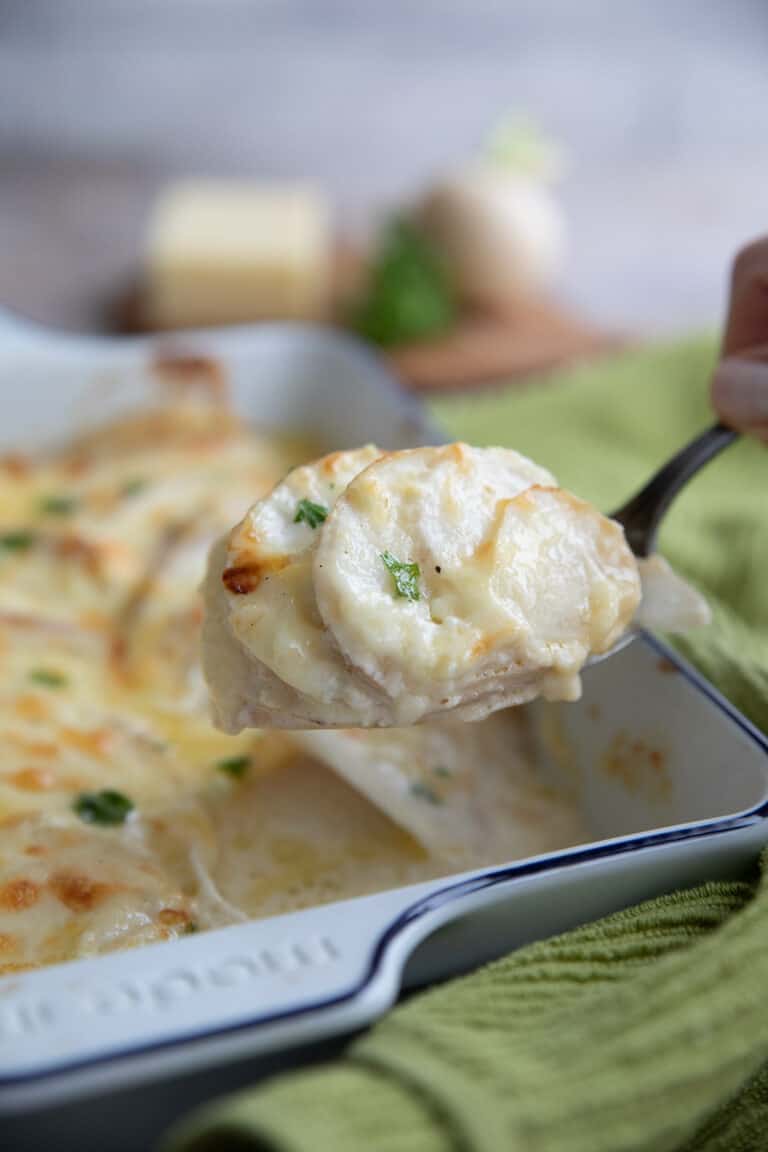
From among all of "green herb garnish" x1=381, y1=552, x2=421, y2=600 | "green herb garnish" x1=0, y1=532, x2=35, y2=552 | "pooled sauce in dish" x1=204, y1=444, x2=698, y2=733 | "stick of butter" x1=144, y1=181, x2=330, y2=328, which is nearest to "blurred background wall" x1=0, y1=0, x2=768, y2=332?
"stick of butter" x1=144, y1=181, x2=330, y2=328

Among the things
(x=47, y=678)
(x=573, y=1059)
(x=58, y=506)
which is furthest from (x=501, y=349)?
(x=573, y=1059)

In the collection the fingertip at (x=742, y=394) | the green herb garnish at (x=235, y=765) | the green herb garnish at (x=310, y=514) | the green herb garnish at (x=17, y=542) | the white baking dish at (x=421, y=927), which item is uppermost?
the fingertip at (x=742, y=394)

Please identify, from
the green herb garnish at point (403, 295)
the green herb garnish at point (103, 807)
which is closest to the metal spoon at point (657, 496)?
the green herb garnish at point (103, 807)

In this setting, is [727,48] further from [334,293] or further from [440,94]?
[334,293]

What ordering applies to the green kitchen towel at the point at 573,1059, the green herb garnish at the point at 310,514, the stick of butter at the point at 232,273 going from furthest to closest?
the stick of butter at the point at 232,273, the green herb garnish at the point at 310,514, the green kitchen towel at the point at 573,1059

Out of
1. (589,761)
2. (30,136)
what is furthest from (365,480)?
(30,136)

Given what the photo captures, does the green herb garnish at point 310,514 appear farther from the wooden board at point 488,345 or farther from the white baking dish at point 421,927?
the wooden board at point 488,345

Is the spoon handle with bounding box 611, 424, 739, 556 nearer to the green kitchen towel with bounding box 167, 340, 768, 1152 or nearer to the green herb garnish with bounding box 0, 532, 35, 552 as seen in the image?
the green kitchen towel with bounding box 167, 340, 768, 1152
